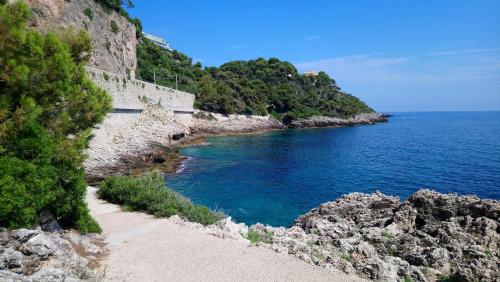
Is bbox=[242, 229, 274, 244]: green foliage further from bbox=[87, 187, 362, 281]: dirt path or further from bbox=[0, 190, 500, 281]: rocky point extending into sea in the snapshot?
bbox=[87, 187, 362, 281]: dirt path

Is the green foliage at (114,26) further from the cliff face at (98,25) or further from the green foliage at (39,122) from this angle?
the green foliage at (39,122)

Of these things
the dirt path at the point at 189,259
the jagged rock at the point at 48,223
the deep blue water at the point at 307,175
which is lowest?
the deep blue water at the point at 307,175

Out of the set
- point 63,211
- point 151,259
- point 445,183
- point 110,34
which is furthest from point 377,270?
point 110,34

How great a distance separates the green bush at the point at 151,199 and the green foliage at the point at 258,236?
2.68 meters

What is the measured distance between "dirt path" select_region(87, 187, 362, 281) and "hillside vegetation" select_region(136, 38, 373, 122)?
49294 mm

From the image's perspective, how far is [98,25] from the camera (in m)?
40.0

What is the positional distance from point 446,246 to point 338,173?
21.5m

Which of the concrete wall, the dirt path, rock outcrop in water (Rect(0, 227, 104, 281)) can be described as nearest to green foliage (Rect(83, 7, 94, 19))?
the concrete wall

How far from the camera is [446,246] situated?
1077 centimetres

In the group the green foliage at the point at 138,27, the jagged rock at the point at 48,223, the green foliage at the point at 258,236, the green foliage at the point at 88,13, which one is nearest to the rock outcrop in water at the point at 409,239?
the green foliage at the point at 258,236

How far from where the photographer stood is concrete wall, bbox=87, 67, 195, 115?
28.5 m

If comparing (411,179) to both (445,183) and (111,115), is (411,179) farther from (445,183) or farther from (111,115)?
(111,115)

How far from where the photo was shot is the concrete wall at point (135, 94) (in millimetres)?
28494

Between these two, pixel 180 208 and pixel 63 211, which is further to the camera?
pixel 180 208
